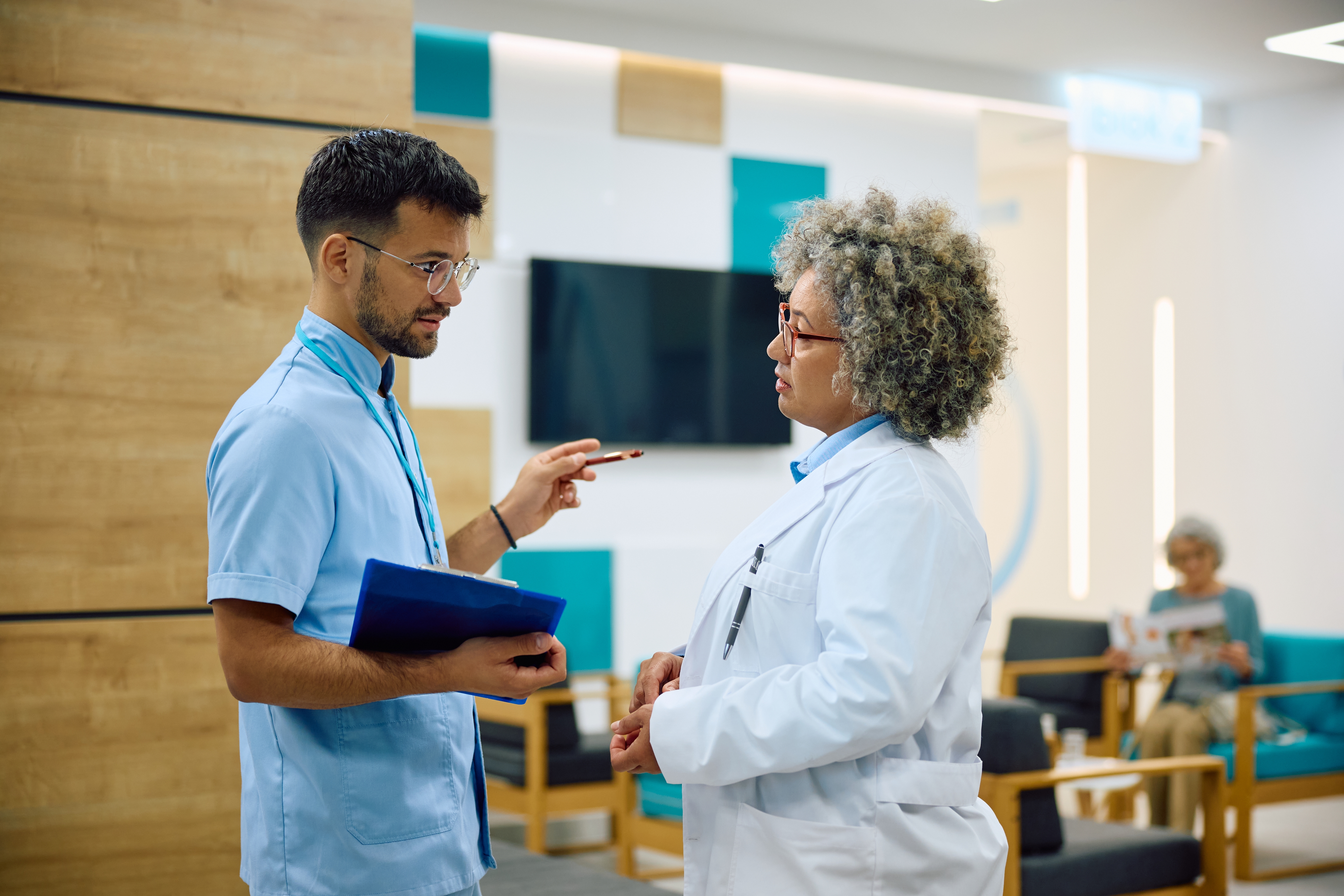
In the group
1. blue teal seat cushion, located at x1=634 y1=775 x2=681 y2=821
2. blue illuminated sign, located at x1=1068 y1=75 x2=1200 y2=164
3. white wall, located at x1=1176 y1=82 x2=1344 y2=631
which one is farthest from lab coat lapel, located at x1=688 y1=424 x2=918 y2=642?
white wall, located at x1=1176 y1=82 x2=1344 y2=631

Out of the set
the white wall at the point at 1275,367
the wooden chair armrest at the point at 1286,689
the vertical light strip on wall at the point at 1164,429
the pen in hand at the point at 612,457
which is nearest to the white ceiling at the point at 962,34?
the white wall at the point at 1275,367

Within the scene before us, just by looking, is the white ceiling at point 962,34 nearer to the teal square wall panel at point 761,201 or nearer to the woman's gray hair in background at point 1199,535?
the teal square wall panel at point 761,201

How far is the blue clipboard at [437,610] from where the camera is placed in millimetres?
1417

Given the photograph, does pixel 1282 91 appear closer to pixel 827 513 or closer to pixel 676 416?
pixel 676 416

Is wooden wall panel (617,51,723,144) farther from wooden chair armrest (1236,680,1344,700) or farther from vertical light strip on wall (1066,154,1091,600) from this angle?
wooden chair armrest (1236,680,1344,700)

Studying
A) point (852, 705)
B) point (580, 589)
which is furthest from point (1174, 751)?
point (852, 705)

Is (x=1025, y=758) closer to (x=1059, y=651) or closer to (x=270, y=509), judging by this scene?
(x=270, y=509)

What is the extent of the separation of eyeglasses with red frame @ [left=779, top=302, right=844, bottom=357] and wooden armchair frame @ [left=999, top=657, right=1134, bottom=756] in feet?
14.6

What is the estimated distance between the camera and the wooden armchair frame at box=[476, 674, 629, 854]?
15.5 ft

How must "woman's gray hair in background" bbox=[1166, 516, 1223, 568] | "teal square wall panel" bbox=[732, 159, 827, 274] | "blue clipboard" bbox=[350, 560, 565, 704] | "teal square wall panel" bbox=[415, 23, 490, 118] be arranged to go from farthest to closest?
"teal square wall panel" bbox=[732, 159, 827, 274] → "woman's gray hair in background" bbox=[1166, 516, 1223, 568] → "teal square wall panel" bbox=[415, 23, 490, 118] → "blue clipboard" bbox=[350, 560, 565, 704]

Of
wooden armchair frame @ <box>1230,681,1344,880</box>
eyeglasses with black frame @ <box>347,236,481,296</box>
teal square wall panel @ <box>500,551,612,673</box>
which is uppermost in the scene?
eyeglasses with black frame @ <box>347,236,481,296</box>

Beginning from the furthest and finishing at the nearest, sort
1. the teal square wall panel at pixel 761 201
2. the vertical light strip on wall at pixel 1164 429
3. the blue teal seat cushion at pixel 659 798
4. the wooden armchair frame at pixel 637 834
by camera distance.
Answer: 1. the vertical light strip on wall at pixel 1164 429
2. the teal square wall panel at pixel 761 201
3. the blue teal seat cushion at pixel 659 798
4. the wooden armchair frame at pixel 637 834

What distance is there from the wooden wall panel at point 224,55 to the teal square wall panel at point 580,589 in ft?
11.3

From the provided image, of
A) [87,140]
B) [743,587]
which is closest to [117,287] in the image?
[87,140]
